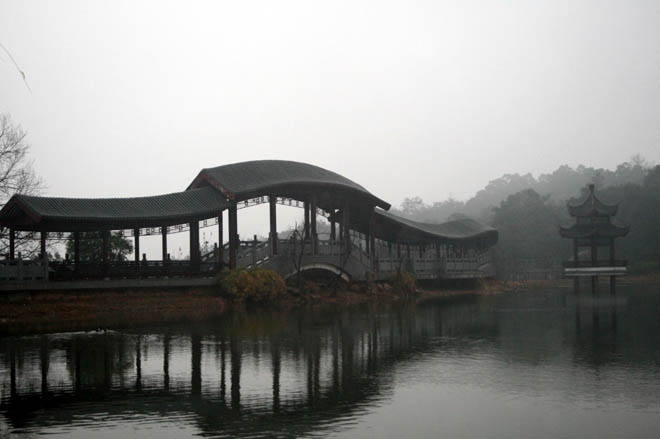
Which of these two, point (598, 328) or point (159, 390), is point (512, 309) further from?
point (159, 390)

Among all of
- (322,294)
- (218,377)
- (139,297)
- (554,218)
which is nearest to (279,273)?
(322,294)

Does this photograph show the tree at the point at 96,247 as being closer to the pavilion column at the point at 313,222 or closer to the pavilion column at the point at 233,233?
the pavilion column at the point at 233,233

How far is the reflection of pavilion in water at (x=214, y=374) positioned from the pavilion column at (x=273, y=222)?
48.2 feet

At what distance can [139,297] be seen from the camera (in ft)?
107

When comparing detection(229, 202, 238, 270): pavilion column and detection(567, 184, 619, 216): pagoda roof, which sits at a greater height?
detection(567, 184, 619, 216): pagoda roof

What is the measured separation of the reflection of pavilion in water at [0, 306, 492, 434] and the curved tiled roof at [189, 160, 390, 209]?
→ 1448cm

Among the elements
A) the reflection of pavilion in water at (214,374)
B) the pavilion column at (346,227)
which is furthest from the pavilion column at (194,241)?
the reflection of pavilion in water at (214,374)

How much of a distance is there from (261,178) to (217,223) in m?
Result: 3.78

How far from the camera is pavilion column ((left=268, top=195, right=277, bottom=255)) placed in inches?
1574

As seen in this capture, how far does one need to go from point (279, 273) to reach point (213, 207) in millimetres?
5932

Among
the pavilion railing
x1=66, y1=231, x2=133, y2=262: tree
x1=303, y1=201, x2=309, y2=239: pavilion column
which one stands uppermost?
x1=303, y1=201, x2=309, y2=239: pavilion column

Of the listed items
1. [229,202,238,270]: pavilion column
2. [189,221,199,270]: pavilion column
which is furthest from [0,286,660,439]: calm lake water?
[189,221,199,270]: pavilion column

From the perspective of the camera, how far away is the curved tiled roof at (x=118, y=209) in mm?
→ 31656

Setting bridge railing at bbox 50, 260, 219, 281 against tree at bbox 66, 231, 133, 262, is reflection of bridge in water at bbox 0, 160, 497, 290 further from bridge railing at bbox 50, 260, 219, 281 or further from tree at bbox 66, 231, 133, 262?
tree at bbox 66, 231, 133, 262
